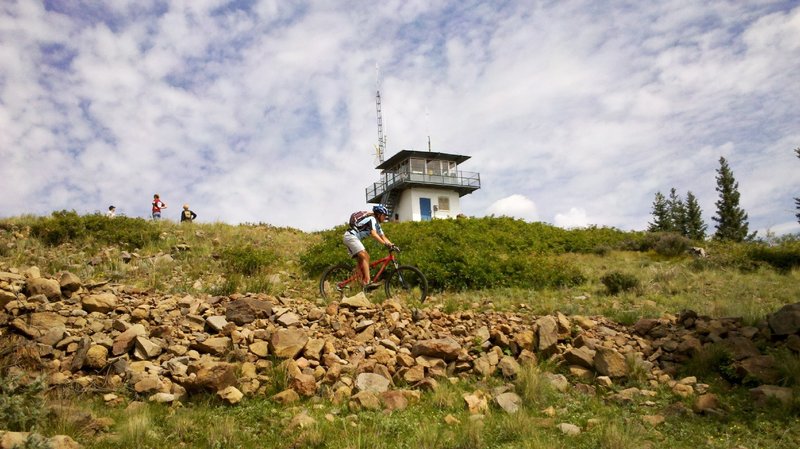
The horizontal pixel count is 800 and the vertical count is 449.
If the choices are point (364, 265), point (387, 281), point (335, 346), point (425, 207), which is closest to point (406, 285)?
point (387, 281)

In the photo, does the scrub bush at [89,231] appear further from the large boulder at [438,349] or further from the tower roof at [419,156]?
the tower roof at [419,156]

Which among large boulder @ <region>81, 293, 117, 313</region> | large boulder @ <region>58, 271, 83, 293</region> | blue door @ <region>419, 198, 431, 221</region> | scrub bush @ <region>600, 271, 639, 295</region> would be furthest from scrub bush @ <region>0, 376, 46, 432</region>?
blue door @ <region>419, 198, 431, 221</region>

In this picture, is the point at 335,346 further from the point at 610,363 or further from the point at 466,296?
the point at 466,296

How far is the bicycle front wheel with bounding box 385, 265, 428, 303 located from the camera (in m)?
9.66

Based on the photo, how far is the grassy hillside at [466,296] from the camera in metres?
4.55

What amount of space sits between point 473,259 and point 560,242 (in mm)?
10137

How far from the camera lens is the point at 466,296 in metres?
10.5

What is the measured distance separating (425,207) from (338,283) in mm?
31578

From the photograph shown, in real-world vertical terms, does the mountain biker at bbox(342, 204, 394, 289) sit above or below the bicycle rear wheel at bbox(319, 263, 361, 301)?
above

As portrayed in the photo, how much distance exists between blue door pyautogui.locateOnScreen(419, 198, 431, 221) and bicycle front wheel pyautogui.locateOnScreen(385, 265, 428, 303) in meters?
31.1

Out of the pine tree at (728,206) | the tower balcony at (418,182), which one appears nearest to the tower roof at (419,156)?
the tower balcony at (418,182)

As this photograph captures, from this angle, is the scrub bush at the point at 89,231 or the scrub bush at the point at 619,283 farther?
the scrub bush at the point at 89,231

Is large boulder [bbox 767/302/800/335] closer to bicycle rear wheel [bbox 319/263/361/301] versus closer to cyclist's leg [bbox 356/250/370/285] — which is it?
cyclist's leg [bbox 356/250/370/285]

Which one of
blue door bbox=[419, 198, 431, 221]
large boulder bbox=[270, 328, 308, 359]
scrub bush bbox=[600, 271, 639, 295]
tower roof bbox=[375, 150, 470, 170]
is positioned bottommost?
large boulder bbox=[270, 328, 308, 359]
